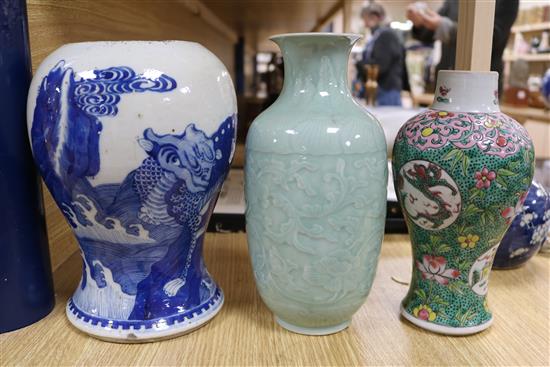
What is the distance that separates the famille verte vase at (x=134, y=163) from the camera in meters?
0.54

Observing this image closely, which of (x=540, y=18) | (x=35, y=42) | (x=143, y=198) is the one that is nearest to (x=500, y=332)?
(x=143, y=198)

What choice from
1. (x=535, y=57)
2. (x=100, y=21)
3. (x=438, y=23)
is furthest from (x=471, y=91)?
(x=535, y=57)

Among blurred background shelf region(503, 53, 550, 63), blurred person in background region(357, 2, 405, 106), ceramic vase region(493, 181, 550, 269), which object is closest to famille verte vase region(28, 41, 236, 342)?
ceramic vase region(493, 181, 550, 269)

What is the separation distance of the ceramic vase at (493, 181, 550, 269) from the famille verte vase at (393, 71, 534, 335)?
23cm

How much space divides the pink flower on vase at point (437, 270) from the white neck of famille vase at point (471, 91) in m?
0.17

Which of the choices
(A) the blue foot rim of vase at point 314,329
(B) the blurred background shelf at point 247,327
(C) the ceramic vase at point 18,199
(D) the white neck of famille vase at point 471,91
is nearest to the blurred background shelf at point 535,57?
(B) the blurred background shelf at point 247,327

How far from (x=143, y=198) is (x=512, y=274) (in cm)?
60

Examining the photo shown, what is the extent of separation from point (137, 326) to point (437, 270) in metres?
0.35

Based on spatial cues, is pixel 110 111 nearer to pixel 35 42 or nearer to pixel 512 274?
pixel 35 42

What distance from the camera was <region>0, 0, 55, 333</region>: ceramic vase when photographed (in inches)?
23.1

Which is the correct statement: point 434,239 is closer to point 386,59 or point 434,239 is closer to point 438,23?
point 438,23

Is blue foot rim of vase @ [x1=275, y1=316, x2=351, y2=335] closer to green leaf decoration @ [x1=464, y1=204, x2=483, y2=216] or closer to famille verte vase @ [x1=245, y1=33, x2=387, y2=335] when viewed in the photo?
famille verte vase @ [x1=245, y1=33, x2=387, y2=335]

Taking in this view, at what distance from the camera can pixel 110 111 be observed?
0.53 m

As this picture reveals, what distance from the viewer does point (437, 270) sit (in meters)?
0.63
